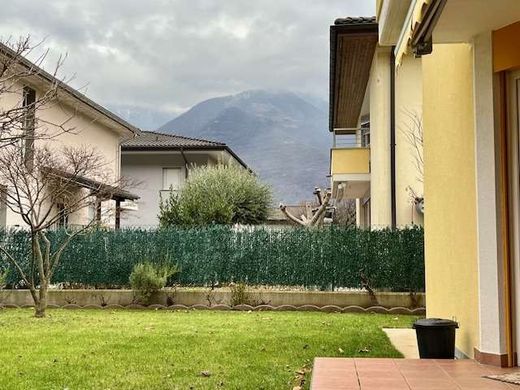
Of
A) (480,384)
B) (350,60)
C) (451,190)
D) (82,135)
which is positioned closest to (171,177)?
(82,135)

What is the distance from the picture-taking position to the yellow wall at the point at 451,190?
7113mm

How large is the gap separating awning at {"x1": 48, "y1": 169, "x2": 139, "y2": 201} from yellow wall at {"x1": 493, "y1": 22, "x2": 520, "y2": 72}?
39.0 ft

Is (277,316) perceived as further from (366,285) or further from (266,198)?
(266,198)

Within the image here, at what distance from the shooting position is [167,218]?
24891 mm

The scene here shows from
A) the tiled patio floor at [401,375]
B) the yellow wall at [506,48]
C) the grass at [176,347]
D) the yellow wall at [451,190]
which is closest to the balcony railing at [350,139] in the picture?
the grass at [176,347]

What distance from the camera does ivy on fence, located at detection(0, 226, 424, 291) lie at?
16000 millimetres

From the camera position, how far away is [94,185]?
21484mm

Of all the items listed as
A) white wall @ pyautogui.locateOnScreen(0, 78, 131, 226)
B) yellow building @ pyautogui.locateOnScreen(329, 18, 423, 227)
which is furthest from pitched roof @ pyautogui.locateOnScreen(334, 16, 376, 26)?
white wall @ pyautogui.locateOnScreen(0, 78, 131, 226)

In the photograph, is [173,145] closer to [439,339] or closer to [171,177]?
[171,177]

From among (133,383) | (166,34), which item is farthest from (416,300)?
(166,34)

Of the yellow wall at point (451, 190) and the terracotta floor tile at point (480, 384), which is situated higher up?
the yellow wall at point (451, 190)

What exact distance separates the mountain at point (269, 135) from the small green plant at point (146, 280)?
7886cm

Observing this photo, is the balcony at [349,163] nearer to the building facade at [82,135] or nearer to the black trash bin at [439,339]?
the building facade at [82,135]

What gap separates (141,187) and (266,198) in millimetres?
10808
